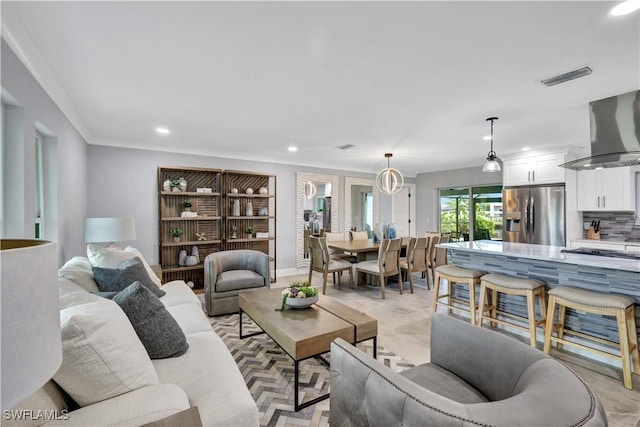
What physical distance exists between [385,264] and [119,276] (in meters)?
3.38

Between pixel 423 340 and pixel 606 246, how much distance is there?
3667 mm

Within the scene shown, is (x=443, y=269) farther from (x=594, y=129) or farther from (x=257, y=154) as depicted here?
(x=257, y=154)

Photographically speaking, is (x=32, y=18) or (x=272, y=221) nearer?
(x=32, y=18)

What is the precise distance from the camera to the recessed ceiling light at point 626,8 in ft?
4.95

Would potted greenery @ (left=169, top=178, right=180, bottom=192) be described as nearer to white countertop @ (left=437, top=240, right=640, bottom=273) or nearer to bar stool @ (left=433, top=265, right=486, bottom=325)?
bar stool @ (left=433, top=265, right=486, bottom=325)

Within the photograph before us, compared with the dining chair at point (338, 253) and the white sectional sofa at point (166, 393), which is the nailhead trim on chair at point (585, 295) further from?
the dining chair at point (338, 253)

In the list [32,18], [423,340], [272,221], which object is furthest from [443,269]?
[32,18]

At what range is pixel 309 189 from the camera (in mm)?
6297

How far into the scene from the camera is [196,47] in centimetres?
193

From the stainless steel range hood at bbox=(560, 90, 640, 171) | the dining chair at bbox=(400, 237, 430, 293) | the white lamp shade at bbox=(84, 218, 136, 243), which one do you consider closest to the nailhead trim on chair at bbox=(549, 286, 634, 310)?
the stainless steel range hood at bbox=(560, 90, 640, 171)

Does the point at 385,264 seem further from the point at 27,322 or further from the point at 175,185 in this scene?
the point at 27,322

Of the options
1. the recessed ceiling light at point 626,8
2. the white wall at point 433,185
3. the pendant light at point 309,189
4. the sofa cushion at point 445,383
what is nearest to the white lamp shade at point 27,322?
the sofa cushion at point 445,383

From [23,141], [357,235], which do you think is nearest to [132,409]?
[23,141]

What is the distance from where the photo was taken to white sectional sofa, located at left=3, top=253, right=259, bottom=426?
103 centimetres
